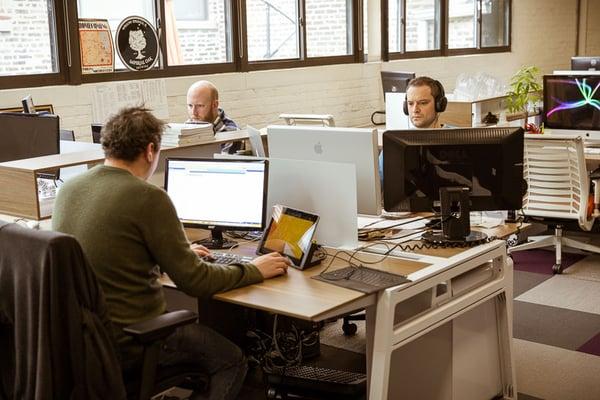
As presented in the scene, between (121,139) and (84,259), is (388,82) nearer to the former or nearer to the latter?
(121,139)

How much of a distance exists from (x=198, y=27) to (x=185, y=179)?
3.50m

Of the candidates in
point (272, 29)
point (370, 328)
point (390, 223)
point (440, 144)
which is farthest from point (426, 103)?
point (272, 29)

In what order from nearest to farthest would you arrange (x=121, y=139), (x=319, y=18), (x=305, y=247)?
(x=121, y=139) → (x=305, y=247) → (x=319, y=18)

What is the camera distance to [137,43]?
5.88m

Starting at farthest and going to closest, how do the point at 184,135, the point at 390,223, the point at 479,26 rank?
the point at 479,26 → the point at 184,135 → the point at 390,223

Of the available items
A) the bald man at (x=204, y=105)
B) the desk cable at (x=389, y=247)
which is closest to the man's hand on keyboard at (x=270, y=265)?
the desk cable at (x=389, y=247)

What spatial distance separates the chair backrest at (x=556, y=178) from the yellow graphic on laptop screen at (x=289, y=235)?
218 cm

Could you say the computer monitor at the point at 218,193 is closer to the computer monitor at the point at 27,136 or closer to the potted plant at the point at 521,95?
the computer monitor at the point at 27,136

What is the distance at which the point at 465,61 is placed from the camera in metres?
9.27

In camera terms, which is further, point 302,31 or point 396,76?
point 302,31

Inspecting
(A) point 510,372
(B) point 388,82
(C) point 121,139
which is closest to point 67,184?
(C) point 121,139

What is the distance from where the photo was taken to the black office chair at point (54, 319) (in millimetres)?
2129

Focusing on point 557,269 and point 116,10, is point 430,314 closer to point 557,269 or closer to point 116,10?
point 557,269

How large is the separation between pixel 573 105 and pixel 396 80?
166cm
